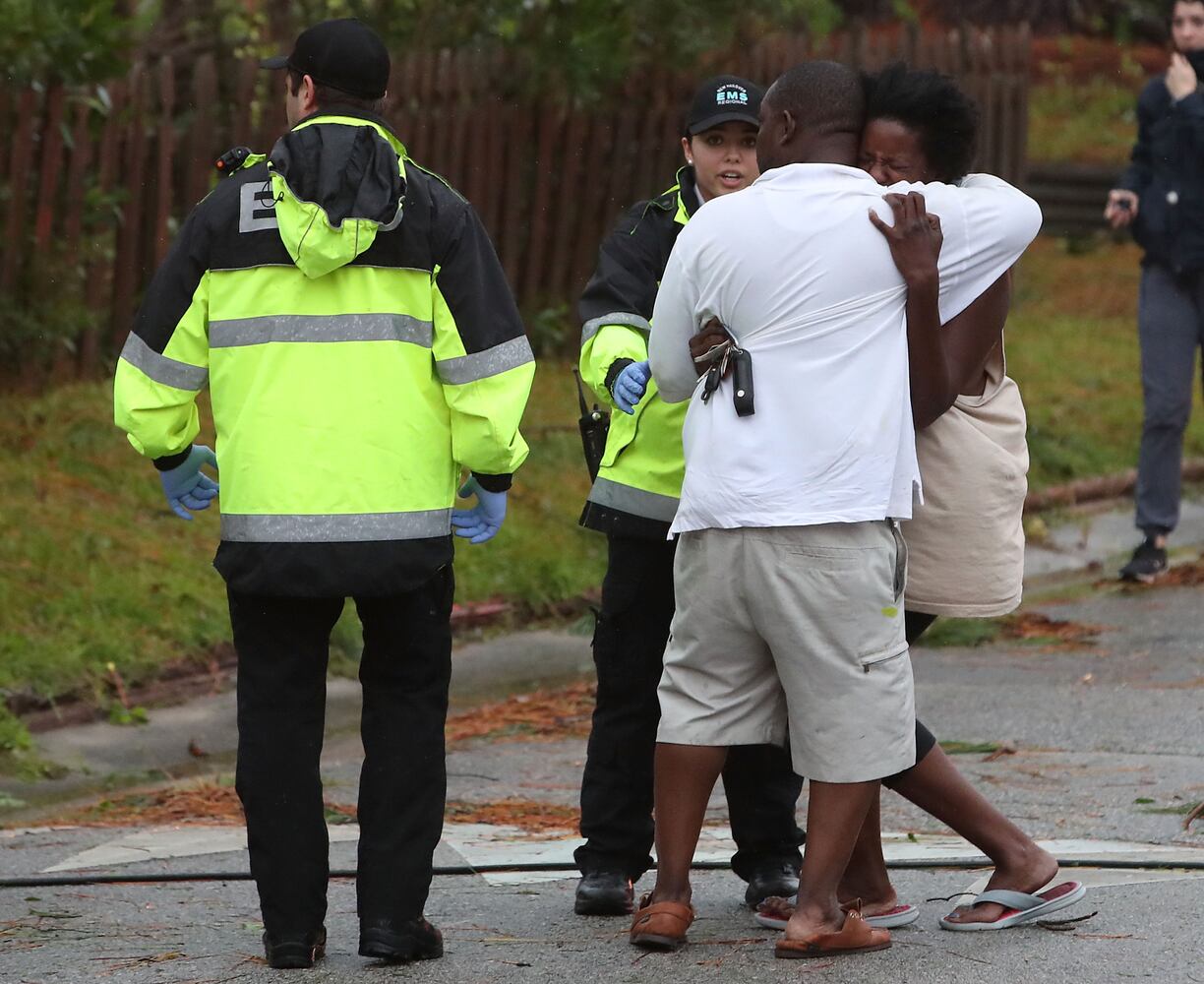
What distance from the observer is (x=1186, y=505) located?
32.6 ft

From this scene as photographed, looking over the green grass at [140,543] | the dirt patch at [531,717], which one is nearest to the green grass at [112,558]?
the green grass at [140,543]

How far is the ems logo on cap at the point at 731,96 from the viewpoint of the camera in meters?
4.32

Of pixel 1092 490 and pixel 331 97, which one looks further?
pixel 1092 490

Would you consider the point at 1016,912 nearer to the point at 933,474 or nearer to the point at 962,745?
the point at 933,474

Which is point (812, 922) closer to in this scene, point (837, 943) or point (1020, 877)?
point (837, 943)

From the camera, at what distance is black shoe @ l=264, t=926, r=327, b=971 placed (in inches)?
150

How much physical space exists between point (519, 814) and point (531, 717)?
1.15 metres

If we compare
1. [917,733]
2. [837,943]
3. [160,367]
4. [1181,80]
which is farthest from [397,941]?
[1181,80]

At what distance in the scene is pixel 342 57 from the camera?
378 centimetres

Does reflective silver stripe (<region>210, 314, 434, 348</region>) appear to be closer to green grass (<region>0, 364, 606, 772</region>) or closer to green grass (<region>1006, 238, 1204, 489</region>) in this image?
green grass (<region>0, 364, 606, 772</region>)

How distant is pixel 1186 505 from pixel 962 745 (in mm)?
4499

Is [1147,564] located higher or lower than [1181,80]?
lower

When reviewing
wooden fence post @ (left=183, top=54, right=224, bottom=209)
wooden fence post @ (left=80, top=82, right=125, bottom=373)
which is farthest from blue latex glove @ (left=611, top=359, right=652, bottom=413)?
wooden fence post @ (left=183, top=54, right=224, bottom=209)

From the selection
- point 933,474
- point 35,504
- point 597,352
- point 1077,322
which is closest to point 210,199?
point 597,352
